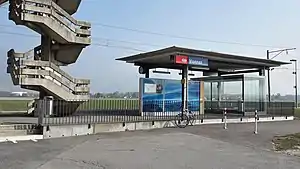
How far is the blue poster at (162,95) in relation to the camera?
75.9 feet

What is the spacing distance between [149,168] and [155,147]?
11.7ft

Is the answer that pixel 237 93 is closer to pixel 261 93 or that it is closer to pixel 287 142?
pixel 261 93

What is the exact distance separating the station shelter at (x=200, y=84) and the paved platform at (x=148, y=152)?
726 cm

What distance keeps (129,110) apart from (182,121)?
7757mm

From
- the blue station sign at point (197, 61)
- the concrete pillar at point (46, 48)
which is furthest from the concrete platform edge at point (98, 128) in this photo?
the concrete pillar at point (46, 48)

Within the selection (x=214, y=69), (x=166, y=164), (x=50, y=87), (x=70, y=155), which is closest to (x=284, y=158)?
(x=166, y=164)

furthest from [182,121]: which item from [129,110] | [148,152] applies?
[148,152]

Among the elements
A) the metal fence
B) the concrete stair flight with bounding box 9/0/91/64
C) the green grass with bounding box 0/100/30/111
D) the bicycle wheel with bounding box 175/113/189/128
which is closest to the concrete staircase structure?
the concrete stair flight with bounding box 9/0/91/64

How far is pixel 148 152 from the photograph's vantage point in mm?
11156

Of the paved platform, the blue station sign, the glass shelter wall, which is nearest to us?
the paved platform

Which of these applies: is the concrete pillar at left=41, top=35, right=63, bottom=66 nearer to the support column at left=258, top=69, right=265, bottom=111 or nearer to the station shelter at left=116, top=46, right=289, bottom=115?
the station shelter at left=116, top=46, right=289, bottom=115

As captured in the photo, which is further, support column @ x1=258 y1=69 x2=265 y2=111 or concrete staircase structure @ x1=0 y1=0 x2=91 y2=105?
support column @ x1=258 y1=69 x2=265 y2=111

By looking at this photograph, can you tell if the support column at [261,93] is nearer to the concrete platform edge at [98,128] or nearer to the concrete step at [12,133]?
the concrete platform edge at [98,128]

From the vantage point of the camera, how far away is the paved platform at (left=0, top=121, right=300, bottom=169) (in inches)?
361
